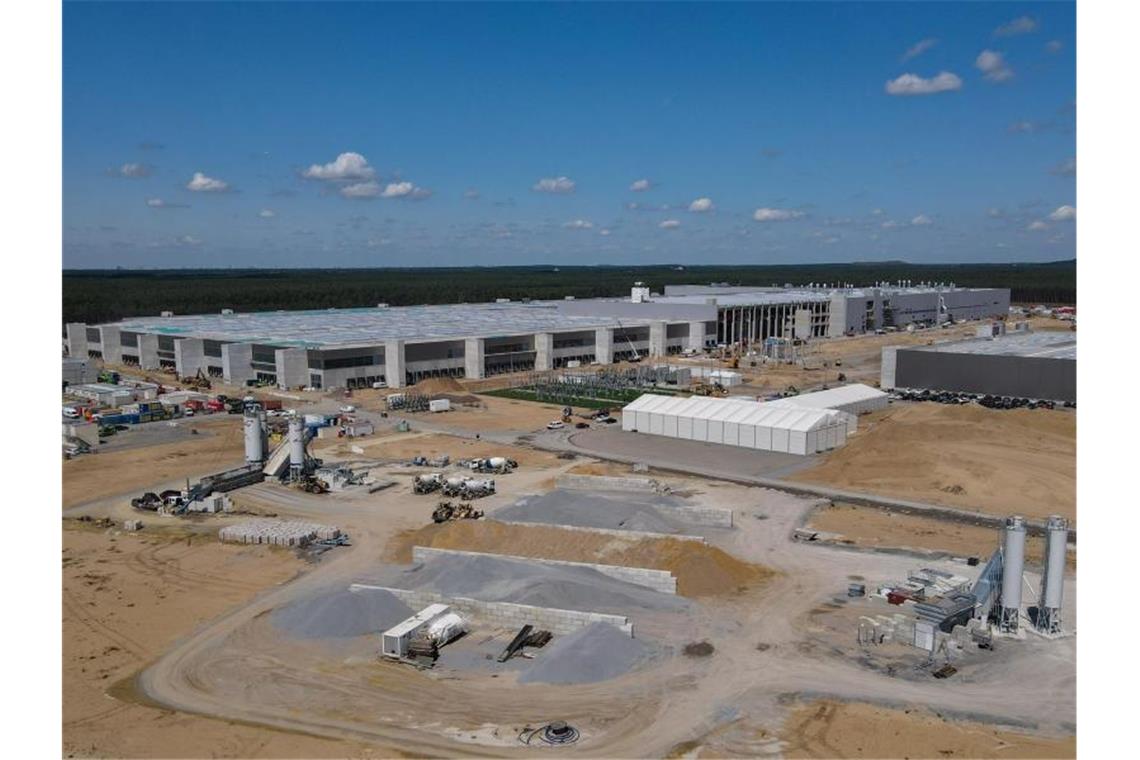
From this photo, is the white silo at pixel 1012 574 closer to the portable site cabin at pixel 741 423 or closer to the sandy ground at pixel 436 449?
the portable site cabin at pixel 741 423

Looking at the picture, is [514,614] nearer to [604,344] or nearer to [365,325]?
[604,344]

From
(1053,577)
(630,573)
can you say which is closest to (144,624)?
(630,573)

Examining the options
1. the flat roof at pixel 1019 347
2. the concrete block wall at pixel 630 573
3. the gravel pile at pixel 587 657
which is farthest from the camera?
the flat roof at pixel 1019 347

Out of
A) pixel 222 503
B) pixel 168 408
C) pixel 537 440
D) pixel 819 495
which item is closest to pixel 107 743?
pixel 222 503

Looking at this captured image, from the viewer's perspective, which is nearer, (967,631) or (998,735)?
(998,735)

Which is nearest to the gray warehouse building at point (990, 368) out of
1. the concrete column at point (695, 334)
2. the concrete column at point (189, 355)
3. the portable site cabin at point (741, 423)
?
the portable site cabin at point (741, 423)

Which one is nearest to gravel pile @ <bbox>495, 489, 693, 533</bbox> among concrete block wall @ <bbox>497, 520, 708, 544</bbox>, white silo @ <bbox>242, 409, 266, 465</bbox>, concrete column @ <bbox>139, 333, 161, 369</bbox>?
concrete block wall @ <bbox>497, 520, 708, 544</bbox>

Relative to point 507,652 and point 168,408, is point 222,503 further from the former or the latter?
point 168,408
